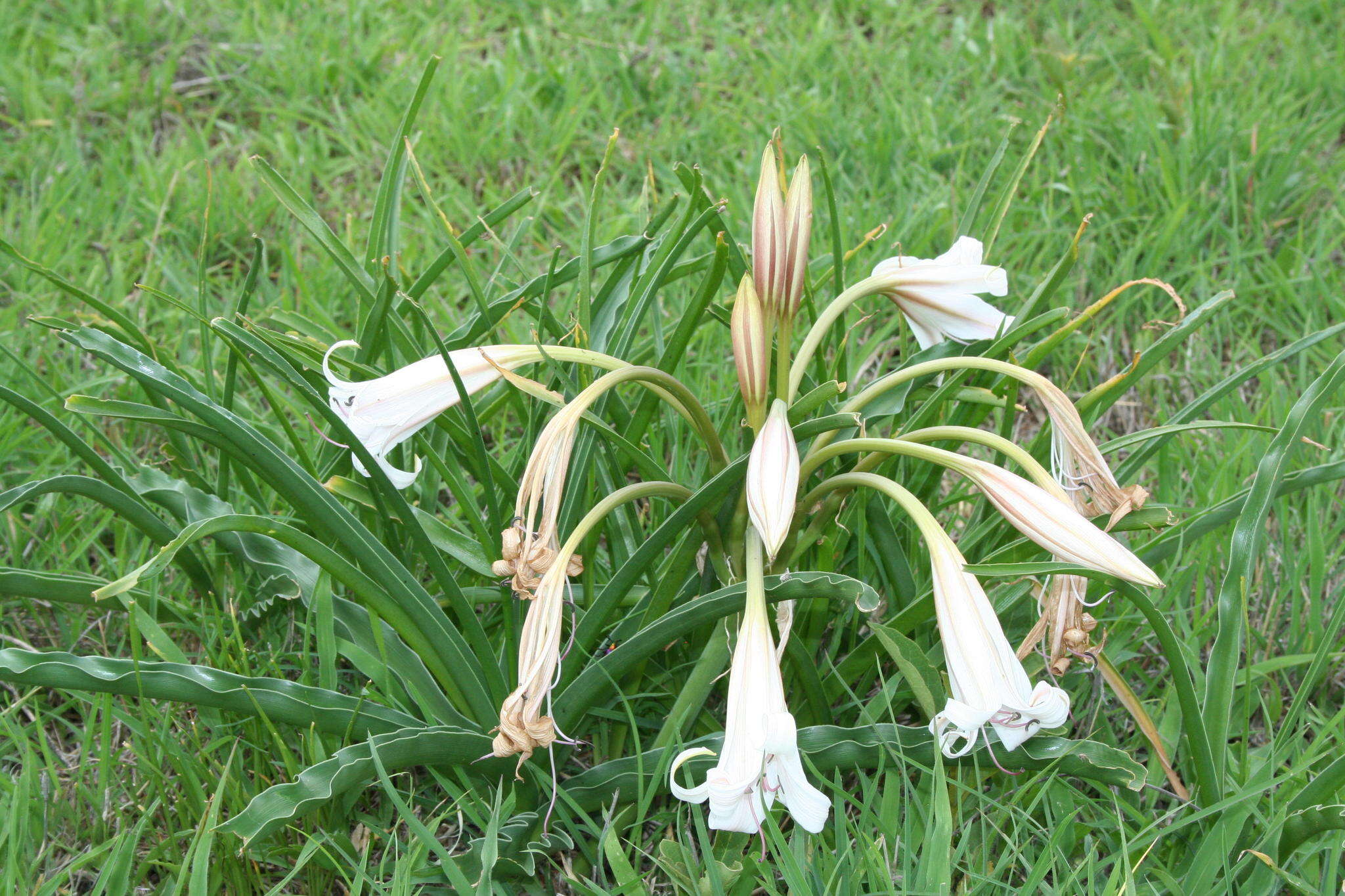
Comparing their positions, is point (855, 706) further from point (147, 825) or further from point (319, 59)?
point (319, 59)

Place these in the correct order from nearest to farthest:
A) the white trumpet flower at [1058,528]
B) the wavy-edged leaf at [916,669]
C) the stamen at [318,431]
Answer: the white trumpet flower at [1058,528], the wavy-edged leaf at [916,669], the stamen at [318,431]

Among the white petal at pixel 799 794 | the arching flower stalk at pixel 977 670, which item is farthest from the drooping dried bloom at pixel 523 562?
the arching flower stalk at pixel 977 670

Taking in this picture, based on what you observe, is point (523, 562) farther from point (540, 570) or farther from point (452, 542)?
point (452, 542)

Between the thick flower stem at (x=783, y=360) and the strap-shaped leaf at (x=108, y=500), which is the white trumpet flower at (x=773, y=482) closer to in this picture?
the thick flower stem at (x=783, y=360)

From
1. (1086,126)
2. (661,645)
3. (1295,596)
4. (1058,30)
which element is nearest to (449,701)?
(661,645)

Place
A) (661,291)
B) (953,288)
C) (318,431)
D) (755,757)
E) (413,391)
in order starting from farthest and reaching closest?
1. (661,291)
2. (318,431)
3. (953,288)
4. (413,391)
5. (755,757)

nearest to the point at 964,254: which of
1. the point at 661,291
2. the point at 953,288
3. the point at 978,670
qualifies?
the point at 953,288
